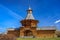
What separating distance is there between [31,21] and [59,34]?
7.12 metres

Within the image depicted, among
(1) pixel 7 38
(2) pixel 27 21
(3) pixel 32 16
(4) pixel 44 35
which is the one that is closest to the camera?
(1) pixel 7 38

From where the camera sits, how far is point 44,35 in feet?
114

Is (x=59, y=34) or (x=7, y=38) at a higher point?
(x=59, y=34)

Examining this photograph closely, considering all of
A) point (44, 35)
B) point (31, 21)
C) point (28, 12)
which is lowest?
point (44, 35)

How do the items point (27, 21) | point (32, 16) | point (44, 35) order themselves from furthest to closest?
point (32, 16) < point (27, 21) < point (44, 35)

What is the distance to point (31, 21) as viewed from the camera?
37.0 meters

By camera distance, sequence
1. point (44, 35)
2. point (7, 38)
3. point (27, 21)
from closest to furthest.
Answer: point (7, 38) < point (44, 35) < point (27, 21)

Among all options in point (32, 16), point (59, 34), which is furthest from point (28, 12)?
point (59, 34)

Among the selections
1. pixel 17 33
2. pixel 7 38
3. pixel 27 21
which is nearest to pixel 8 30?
pixel 17 33

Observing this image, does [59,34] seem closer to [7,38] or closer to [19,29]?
[19,29]

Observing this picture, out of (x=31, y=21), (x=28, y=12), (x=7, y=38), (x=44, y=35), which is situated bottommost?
(x=7, y=38)

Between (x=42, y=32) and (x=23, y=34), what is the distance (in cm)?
426

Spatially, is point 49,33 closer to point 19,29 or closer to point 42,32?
point 42,32

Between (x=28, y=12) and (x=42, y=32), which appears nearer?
(x=42, y=32)
